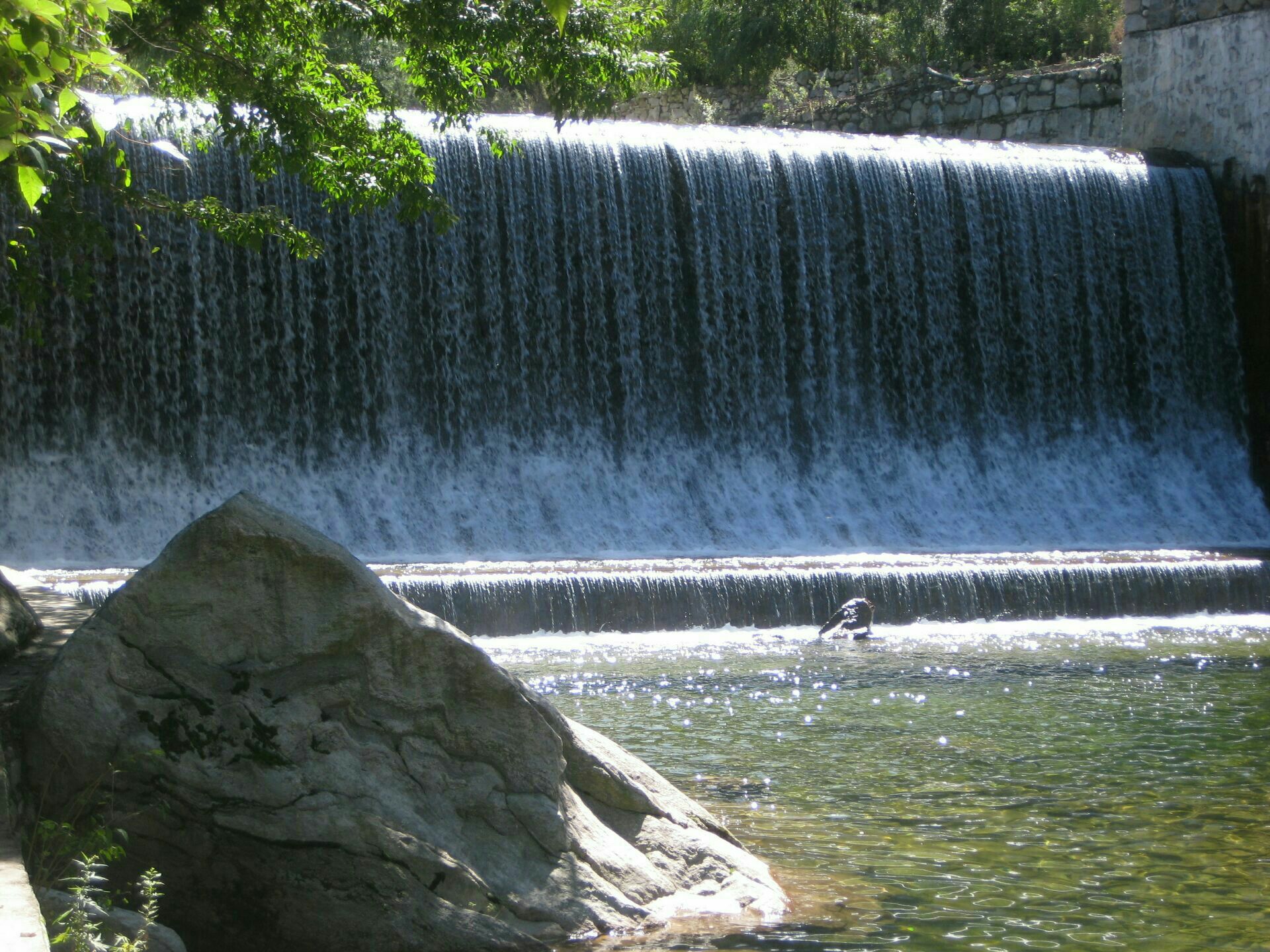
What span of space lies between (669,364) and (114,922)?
525 inches

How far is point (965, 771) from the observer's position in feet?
20.3

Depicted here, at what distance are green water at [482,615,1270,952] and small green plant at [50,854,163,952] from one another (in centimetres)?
126

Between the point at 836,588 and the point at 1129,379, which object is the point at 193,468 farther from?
the point at 1129,379

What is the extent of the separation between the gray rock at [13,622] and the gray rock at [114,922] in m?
1.54

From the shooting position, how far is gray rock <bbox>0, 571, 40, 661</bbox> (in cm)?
453

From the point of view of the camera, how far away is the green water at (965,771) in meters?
4.22

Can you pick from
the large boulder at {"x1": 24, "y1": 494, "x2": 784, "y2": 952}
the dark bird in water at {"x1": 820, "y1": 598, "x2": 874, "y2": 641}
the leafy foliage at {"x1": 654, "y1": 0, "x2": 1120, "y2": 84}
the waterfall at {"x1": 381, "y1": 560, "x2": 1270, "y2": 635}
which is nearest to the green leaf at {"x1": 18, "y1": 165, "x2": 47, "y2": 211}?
the large boulder at {"x1": 24, "y1": 494, "x2": 784, "y2": 952}

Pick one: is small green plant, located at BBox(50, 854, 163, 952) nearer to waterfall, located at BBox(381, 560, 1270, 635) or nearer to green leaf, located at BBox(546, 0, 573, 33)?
green leaf, located at BBox(546, 0, 573, 33)

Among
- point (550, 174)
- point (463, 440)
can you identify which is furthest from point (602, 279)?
point (463, 440)

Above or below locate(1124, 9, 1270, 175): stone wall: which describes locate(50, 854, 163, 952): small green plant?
below

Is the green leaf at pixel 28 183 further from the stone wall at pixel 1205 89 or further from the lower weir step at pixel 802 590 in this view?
the stone wall at pixel 1205 89

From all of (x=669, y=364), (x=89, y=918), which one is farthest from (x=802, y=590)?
(x=89, y=918)

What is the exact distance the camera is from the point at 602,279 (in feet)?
52.4

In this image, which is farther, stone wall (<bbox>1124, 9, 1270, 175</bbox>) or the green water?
stone wall (<bbox>1124, 9, 1270, 175</bbox>)
